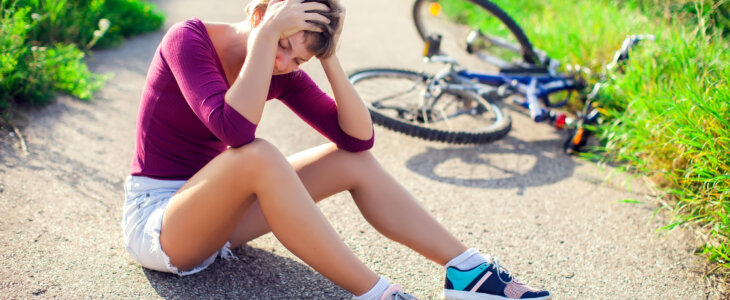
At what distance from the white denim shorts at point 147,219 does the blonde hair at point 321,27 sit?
0.67m

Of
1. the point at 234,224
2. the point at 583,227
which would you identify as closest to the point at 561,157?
the point at 583,227

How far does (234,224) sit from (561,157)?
250 cm

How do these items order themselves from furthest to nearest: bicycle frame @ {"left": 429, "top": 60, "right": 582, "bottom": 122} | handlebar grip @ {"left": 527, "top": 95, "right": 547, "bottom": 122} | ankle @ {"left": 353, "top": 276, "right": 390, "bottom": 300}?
bicycle frame @ {"left": 429, "top": 60, "right": 582, "bottom": 122} < handlebar grip @ {"left": 527, "top": 95, "right": 547, "bottom": 122} < ankle @ {"left": 353, "top": 276, "right": 390, "bottom": 300}

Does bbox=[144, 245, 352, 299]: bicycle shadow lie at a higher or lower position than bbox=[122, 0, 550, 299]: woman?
lower

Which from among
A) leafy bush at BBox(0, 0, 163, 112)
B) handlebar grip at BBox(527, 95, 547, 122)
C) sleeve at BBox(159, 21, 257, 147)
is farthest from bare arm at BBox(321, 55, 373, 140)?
leafy bush at BBox(0, 0, 163, 112)

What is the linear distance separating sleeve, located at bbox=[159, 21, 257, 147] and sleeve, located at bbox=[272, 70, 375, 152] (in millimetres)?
406

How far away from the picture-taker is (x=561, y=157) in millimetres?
3871

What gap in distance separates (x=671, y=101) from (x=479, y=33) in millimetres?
1707

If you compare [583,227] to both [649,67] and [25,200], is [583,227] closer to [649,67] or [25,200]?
[649,67]

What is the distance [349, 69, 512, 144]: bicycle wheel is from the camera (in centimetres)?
360

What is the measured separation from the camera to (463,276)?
7.13 feet

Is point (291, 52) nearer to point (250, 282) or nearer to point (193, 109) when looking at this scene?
point (193, 109)

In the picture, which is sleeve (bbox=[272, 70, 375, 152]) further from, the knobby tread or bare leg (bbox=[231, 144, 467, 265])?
the knobby tread

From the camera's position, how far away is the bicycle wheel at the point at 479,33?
4.41m
